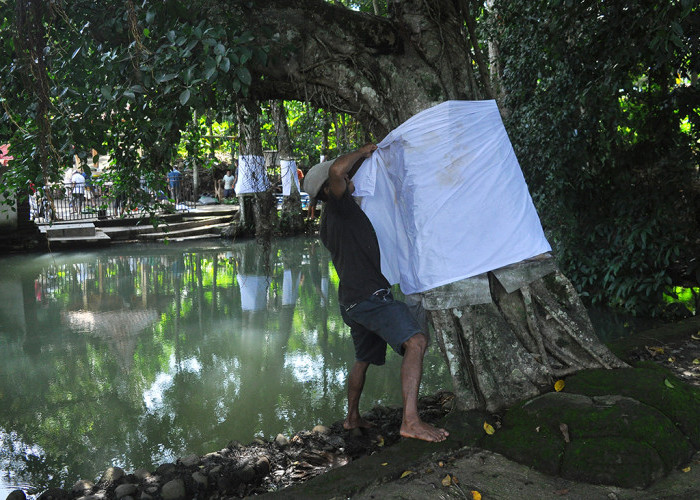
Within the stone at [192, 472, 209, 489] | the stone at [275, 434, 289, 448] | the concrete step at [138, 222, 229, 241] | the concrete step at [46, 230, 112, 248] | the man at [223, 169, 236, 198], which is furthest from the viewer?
the man at [223, 169, 236, 198]

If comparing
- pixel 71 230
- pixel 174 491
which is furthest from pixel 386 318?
pixel 71 230

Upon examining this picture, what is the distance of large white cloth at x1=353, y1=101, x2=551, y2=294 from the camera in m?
3.48

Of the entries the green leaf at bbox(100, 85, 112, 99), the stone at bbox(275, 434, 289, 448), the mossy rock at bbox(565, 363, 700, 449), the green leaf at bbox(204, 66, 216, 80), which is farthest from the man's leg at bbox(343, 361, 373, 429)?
the green leaf at bbox(100, 85, 112, 99)

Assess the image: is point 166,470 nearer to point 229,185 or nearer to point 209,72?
point 209,72

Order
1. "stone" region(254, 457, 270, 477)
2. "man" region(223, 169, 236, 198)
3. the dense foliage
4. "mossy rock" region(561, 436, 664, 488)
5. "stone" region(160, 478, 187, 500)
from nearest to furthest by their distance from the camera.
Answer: "mossy rock" region(561, 436, 664, 488)
"stone" region(160, 478, 187, 500)
"stone" region(254, 457, 270, 477)
the dense foliage
"man" region(223, 169, 236, 198)

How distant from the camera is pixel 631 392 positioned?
10.9ft

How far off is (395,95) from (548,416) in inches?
77.7

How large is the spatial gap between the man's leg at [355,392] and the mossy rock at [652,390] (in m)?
1.16

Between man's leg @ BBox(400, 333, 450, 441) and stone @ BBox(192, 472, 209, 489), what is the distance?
3.95 ft

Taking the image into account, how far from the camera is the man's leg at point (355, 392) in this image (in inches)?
152

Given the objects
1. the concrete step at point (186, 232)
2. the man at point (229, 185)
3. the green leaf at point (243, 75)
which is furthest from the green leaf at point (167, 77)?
the man at point (229, 185)

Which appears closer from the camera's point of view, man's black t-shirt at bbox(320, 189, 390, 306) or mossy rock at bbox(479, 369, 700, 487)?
mossy rock at bbox(479, 369, 700, 487)

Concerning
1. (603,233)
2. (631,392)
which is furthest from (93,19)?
(603,233)

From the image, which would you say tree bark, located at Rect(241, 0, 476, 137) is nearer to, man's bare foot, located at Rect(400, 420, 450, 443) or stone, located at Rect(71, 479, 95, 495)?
man's bare foot, located at Rect(400, 420, 450, 443)
